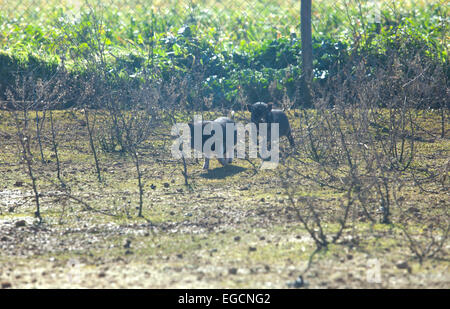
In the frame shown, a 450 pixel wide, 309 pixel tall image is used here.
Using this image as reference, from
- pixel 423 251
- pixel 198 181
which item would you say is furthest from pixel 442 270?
pixel 198 181

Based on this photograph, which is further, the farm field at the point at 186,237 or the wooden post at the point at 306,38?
the wooden post at the point at 306,38

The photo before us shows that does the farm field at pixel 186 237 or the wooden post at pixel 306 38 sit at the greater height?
the wooden post at pixel 306 38

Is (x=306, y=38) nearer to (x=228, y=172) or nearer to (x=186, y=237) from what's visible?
(x=228, y=172)

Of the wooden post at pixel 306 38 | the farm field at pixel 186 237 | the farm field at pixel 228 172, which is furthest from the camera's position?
the wooden post at pixel 306 38

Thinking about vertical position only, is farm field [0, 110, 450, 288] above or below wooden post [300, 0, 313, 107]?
below

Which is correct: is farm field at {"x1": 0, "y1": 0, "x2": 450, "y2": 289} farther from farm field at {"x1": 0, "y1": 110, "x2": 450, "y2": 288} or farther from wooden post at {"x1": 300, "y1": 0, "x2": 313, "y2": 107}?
wooden post at {"x1": 300, "y1": 0, "x2": 313, "y2": 107}

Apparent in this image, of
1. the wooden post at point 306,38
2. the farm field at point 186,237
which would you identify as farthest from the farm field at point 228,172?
the wooden post at point 306,38

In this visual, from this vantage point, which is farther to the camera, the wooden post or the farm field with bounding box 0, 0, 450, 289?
the wooden post

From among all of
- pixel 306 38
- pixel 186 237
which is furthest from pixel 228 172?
pixel 306 38

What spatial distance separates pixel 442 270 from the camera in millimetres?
4355

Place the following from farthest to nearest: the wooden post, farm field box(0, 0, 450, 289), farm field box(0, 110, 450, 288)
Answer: the wooden post
farm field box(0, 0, 450, 289)
farm field box(0, 110, 450, 288)

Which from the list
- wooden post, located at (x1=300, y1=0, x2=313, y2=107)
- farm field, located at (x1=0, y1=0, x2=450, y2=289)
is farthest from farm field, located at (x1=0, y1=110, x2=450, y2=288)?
wooden post, located at (x1=300, y1=0, x2=313, y2=107)

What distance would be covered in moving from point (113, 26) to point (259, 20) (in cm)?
286

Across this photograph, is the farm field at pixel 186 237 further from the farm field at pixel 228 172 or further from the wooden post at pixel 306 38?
the wooden post at pixel 306 38
